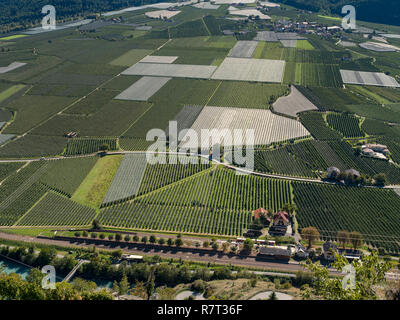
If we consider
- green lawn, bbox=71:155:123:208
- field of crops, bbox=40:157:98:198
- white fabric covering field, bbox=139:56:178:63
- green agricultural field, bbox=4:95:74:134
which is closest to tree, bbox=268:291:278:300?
green lawn, bbox=71:155:123:208

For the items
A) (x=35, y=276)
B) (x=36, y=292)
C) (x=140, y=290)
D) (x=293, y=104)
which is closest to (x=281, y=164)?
(x=293, y=104)

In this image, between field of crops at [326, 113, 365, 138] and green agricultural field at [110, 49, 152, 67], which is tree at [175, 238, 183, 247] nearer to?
field of crops at [326, 113, 365, 138]

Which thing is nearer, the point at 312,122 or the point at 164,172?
the point at 164,172

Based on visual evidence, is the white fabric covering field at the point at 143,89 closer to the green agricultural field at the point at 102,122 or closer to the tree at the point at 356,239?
the green agricultural field at the point at 102,122

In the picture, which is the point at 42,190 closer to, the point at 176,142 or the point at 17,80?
the point at 176,142

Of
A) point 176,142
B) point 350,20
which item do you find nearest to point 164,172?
point 176,142

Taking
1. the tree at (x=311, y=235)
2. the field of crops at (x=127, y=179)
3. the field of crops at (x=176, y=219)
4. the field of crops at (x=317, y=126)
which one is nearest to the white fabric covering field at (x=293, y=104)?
the field of crops at (x=317, y=126)

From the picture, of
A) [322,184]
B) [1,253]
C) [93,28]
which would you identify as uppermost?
[93,28]
